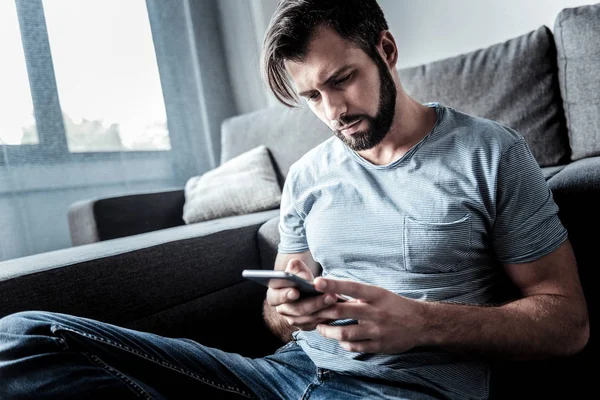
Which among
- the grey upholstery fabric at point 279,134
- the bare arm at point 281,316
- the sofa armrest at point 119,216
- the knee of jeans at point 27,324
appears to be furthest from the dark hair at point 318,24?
the sofa armrest at point 119,216

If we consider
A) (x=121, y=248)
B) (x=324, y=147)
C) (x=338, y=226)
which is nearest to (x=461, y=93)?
(x=324, y=147)

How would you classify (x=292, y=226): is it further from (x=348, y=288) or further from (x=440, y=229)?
(x=348, y=288)

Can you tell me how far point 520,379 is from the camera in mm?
982

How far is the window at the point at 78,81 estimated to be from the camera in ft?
6.46

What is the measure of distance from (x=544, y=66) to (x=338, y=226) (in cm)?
88

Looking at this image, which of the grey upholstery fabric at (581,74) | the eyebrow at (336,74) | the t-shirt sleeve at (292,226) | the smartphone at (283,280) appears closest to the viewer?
the smartphone at (283,280)

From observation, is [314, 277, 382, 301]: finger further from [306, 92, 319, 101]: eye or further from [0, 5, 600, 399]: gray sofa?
[306, 92, 319, 101]: eye

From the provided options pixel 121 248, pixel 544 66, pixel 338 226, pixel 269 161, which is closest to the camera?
pixel 338 226

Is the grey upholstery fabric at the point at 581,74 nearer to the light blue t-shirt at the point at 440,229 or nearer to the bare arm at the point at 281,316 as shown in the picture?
the light blue t-shirt at the point at 440,229

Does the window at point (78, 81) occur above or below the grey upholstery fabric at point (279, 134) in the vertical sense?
above

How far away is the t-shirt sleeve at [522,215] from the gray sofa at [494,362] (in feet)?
0.68

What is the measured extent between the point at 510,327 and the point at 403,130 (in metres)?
0.41

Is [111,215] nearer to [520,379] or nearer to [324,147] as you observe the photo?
[324,147]

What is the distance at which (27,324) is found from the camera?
776 millimetres
